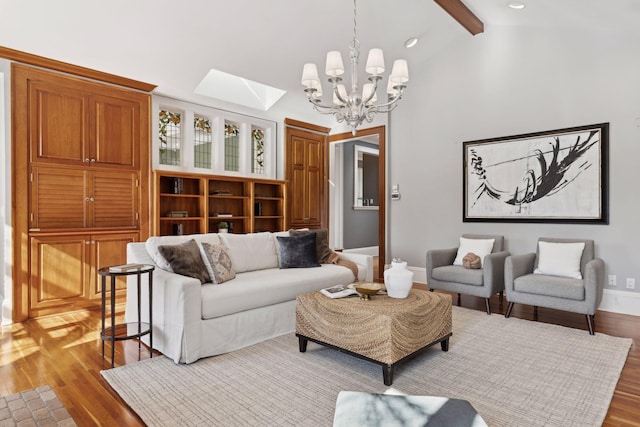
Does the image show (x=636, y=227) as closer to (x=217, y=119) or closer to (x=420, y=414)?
(x=420, y=414)

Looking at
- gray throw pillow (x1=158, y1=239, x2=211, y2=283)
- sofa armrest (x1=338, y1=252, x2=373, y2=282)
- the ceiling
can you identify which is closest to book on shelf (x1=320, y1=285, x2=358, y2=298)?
gray throw pillow (x1=158, y1=239, x2=211, y2=283)

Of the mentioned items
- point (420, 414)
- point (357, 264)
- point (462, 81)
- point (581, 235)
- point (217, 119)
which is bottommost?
point (420, 414)

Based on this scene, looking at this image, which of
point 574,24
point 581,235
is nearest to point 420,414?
point 581,235

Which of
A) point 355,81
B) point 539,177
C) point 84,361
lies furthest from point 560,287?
point 84,361

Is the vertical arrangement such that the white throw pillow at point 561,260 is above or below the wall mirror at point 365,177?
below

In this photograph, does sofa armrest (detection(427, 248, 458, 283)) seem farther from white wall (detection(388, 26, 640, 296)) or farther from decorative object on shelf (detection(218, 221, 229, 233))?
decorative object on shelf (detection(218, 221, 229, 233))

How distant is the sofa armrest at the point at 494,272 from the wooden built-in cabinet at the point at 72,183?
390 centimetres

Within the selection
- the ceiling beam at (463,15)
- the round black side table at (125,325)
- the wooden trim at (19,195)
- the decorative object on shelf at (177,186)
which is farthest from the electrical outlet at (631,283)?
the wooden trim at (19,195)

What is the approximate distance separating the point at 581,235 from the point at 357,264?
252 centimetres

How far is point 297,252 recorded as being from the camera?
398 cm

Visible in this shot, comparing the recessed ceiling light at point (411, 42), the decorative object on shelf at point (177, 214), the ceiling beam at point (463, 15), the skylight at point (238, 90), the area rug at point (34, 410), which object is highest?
the ceiling beam at point (463, 15)

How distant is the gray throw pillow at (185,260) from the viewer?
300 cm

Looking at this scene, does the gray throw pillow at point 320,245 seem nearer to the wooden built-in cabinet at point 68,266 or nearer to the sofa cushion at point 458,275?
the sofa cushion at point 458,275

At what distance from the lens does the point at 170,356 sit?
9.00 feet
